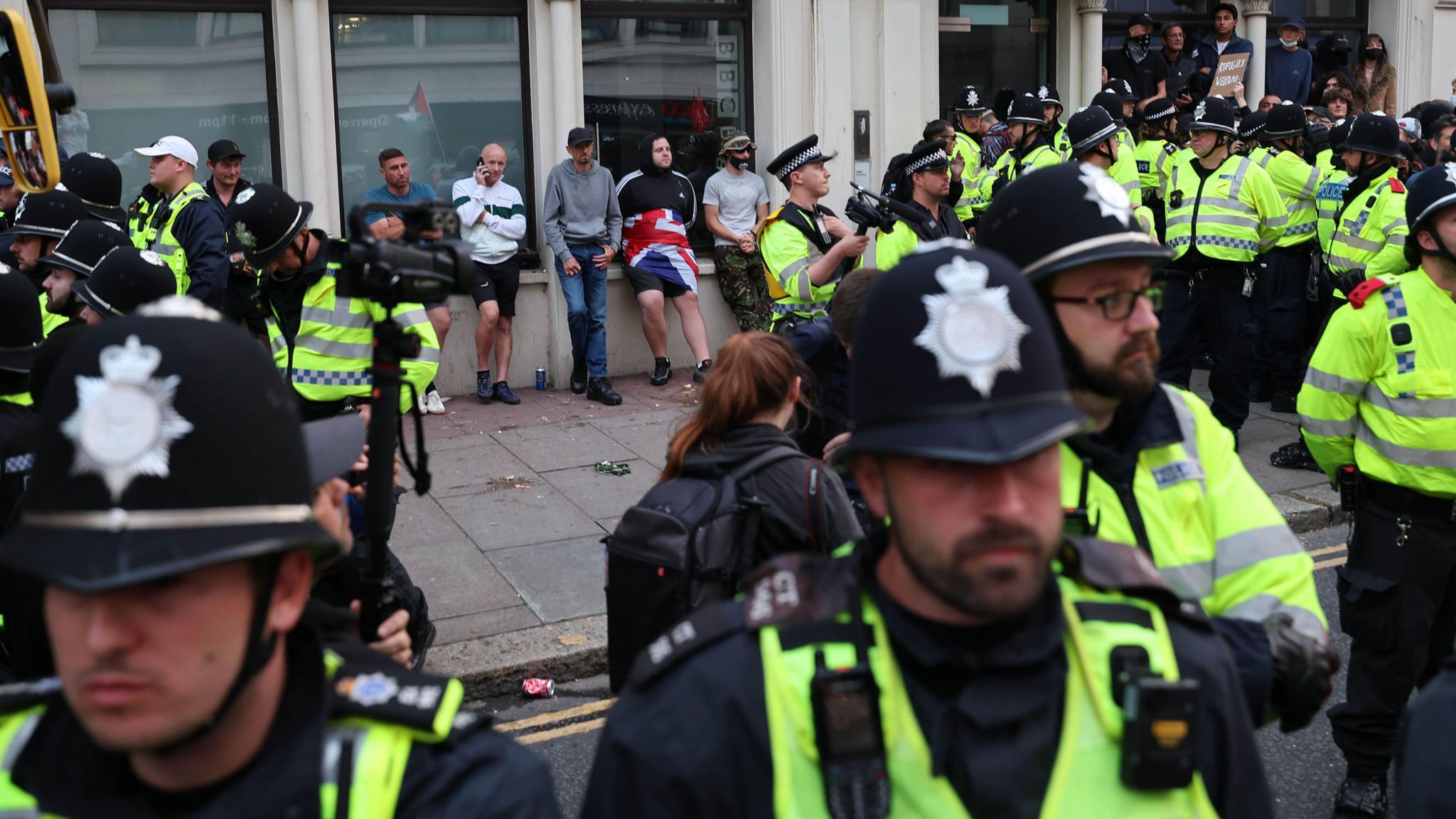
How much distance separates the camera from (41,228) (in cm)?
683

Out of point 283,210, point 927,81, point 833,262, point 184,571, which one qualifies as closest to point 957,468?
point 184,571

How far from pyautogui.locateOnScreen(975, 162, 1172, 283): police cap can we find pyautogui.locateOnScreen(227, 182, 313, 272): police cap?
353 centimetres

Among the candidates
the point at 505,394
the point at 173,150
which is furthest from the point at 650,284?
the point at 173,150

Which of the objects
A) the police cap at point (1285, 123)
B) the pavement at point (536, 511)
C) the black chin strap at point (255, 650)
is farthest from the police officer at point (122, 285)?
the police cap at point (1285, 123)

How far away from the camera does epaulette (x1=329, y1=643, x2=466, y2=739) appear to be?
180 cm

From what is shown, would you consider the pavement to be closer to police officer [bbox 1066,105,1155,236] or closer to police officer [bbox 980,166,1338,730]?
police officer [bbox 980,166,1338,730]

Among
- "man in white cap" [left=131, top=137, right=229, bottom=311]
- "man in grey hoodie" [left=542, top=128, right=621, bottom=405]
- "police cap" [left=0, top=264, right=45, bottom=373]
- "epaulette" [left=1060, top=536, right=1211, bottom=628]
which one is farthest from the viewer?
"man in grey hoodie" [left=542, top=128, right=621, bottom=405]

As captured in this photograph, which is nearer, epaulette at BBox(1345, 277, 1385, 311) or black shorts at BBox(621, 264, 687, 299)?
epaulette at BBox(1345, 277, 1385, 311)

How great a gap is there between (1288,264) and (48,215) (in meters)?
8.84

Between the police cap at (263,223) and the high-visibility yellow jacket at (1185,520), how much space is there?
3.78 metres

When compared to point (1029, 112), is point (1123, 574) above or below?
below

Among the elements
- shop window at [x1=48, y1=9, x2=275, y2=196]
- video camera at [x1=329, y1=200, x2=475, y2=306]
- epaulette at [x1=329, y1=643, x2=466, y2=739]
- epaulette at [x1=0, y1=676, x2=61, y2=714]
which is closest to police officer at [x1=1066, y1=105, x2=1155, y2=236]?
shop window at [x1=48, y1=9, x2=275, y2=196]

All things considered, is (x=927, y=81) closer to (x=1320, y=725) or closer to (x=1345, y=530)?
(x=1345, y=530)

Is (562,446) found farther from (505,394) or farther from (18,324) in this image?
(18,324)
